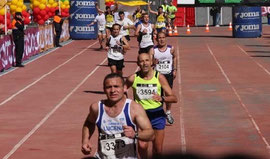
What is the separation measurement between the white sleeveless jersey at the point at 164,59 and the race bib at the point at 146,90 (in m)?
3.99

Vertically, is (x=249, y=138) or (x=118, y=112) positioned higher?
(x=118, y=112)

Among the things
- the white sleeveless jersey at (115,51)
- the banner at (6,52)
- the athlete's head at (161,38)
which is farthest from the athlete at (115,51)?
the banner at (6,52)

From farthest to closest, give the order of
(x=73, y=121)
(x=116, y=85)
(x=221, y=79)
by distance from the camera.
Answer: (x=221, y=79) → (x=73, y=121) → (x=116, y=85)

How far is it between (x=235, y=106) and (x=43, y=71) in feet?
35.2

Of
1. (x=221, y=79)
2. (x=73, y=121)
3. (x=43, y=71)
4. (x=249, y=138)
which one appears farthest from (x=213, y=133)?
(x=43, y=71)

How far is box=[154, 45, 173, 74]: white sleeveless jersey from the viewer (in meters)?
15.1

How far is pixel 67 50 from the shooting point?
3775cm

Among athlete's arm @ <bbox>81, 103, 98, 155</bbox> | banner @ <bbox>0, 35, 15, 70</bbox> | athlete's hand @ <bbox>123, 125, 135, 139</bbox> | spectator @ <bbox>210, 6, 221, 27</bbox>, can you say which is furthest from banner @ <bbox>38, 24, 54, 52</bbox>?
athlete's hand @ <bbox>123, 125, 135, 139</bbox>

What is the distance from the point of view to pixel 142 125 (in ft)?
25.0

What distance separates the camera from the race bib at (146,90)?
11.0 meters

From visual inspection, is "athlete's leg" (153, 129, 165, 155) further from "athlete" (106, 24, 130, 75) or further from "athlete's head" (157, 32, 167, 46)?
"athlete" (106, 24, 130, 75)

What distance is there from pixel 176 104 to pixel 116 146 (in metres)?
11.6

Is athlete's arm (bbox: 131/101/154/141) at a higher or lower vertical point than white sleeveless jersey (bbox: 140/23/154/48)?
higher

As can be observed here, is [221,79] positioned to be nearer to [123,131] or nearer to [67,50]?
[67,50]
